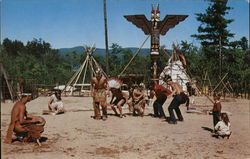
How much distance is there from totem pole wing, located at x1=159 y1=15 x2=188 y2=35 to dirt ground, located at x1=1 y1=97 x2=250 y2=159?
4092mm

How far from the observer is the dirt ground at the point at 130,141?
16.9 ft

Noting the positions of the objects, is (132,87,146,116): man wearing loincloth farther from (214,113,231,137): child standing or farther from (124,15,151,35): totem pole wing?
(214,113,231,137): child standing

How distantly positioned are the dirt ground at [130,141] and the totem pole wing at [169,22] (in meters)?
4.09

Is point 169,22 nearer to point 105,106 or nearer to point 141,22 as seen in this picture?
point 141,22

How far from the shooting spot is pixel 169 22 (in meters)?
11.2

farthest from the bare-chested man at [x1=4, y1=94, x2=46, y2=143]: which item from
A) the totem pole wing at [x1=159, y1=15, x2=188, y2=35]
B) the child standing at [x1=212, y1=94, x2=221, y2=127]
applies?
the totem pole wing at [x1=159, y1=15, x2=188, y2=35]

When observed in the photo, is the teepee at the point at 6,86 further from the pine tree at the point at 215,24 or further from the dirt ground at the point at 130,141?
the pine tree at the point at 215,24

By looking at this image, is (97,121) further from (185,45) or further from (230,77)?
(185,45)

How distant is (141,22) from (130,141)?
621 cm

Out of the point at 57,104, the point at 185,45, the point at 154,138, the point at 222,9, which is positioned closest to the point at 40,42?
the point at 185,45

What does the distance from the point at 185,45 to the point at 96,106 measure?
27.6 m

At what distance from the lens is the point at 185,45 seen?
34.7m

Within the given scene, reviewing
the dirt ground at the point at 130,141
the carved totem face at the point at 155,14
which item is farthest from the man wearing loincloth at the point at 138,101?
the carved totem face at the point at 155,14

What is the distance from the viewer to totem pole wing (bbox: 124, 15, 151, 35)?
11.1 meters
